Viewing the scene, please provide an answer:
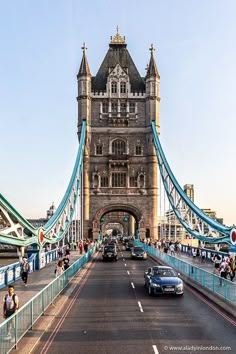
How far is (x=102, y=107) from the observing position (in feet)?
273

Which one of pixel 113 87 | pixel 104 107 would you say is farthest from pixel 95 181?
Answer: pixel 113 87

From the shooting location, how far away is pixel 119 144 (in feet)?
269

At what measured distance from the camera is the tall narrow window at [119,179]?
A: 8050 centimetres

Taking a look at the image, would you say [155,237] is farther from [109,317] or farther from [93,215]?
[109,317]

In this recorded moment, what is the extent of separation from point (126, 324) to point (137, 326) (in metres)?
0.48

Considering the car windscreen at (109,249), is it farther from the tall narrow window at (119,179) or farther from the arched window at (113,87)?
the arched window at (113,87)

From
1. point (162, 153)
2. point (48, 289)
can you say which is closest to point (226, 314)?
point (48, 289)

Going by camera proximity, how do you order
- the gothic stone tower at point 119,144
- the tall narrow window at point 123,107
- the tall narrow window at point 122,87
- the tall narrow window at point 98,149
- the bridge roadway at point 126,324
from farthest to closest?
the tall narrow window at point 122,87, the tall narrow window at point 123,107, the tall narrow window at point 98,149, the gothic stone tower at point 119,144, the bridge roadway at point 126,324

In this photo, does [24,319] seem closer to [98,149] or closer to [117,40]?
[98,149]

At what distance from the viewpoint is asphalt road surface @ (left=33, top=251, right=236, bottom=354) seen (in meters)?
12.8

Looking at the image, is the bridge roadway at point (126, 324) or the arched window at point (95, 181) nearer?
the bridge roadway at point (126, 324)

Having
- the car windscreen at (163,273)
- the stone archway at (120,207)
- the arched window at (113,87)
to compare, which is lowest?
the car windscreen at (163,273)

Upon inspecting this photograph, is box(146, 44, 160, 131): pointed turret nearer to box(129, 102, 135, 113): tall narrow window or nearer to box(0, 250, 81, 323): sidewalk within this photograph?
box(129, 102, 135, 113): tall narrow window

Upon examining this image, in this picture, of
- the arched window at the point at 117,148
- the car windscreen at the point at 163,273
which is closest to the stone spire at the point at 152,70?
the arched window at the point at 117,148
